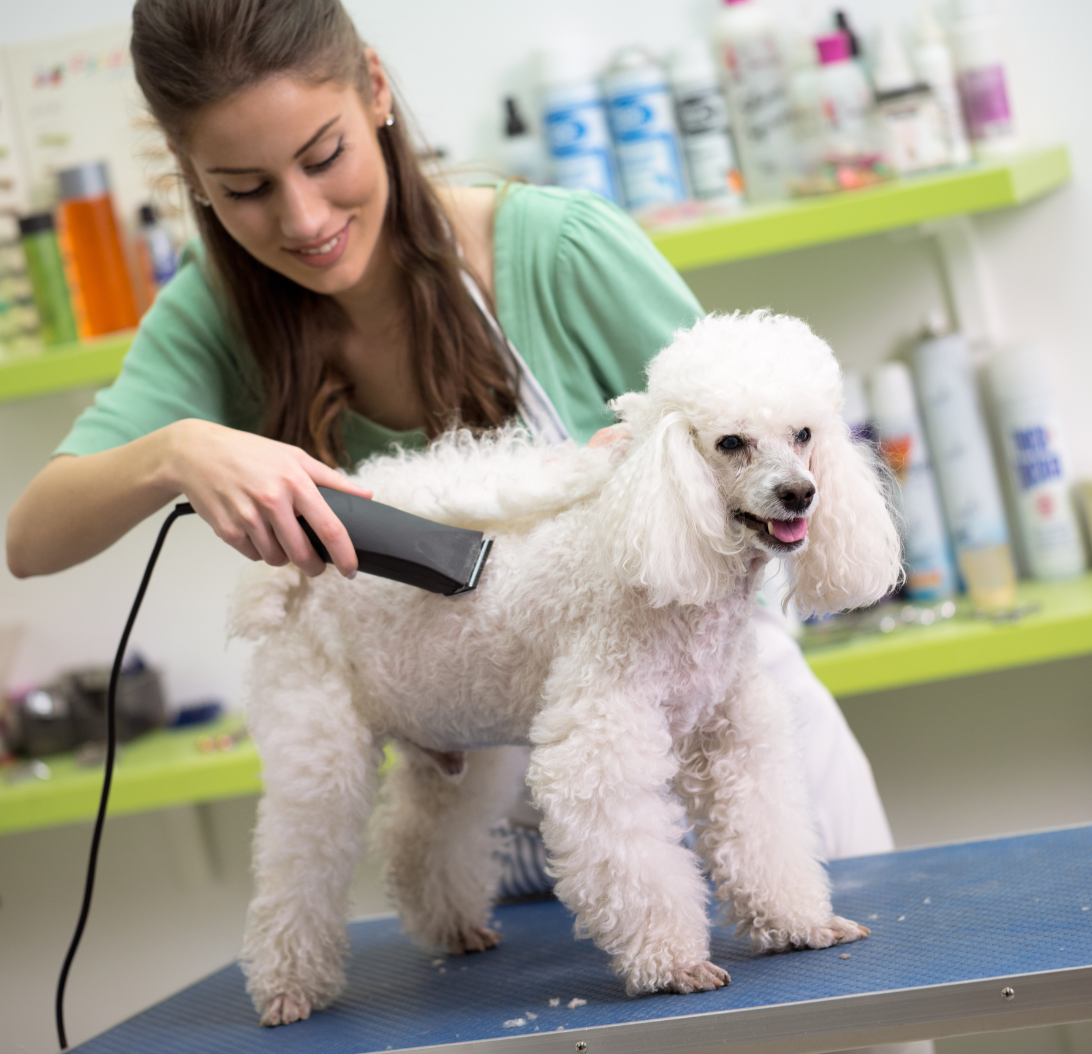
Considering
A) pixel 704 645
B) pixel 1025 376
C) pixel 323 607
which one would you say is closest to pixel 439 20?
pixel 1025 376

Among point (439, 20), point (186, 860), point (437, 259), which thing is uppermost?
point (439, 20)

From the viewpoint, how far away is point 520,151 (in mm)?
1527

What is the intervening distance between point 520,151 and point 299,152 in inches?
27.9

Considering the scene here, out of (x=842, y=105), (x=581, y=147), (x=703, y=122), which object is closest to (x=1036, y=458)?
(x=842, y=105)

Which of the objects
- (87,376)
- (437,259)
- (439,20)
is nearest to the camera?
(437,259)

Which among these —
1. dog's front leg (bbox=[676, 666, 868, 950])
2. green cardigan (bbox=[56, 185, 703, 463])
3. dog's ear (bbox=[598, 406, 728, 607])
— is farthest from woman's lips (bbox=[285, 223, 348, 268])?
dog's front leg (bbox=[676, 666, 868, 950])

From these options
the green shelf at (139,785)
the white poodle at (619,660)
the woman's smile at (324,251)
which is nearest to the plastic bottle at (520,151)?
the woman's smile at (324,251)

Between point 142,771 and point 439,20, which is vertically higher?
point 439,20

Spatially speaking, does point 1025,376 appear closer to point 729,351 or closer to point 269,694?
point 729,351

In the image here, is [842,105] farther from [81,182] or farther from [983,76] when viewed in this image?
[81,182]

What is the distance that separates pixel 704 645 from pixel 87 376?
3.50ft

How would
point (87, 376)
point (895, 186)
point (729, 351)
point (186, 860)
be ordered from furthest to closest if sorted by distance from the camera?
point (186, 860)
point (87, 376)
point (895, 186)
point (729, 351)

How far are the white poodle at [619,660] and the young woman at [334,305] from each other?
5.1 inches

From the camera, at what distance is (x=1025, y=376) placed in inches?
58.7
